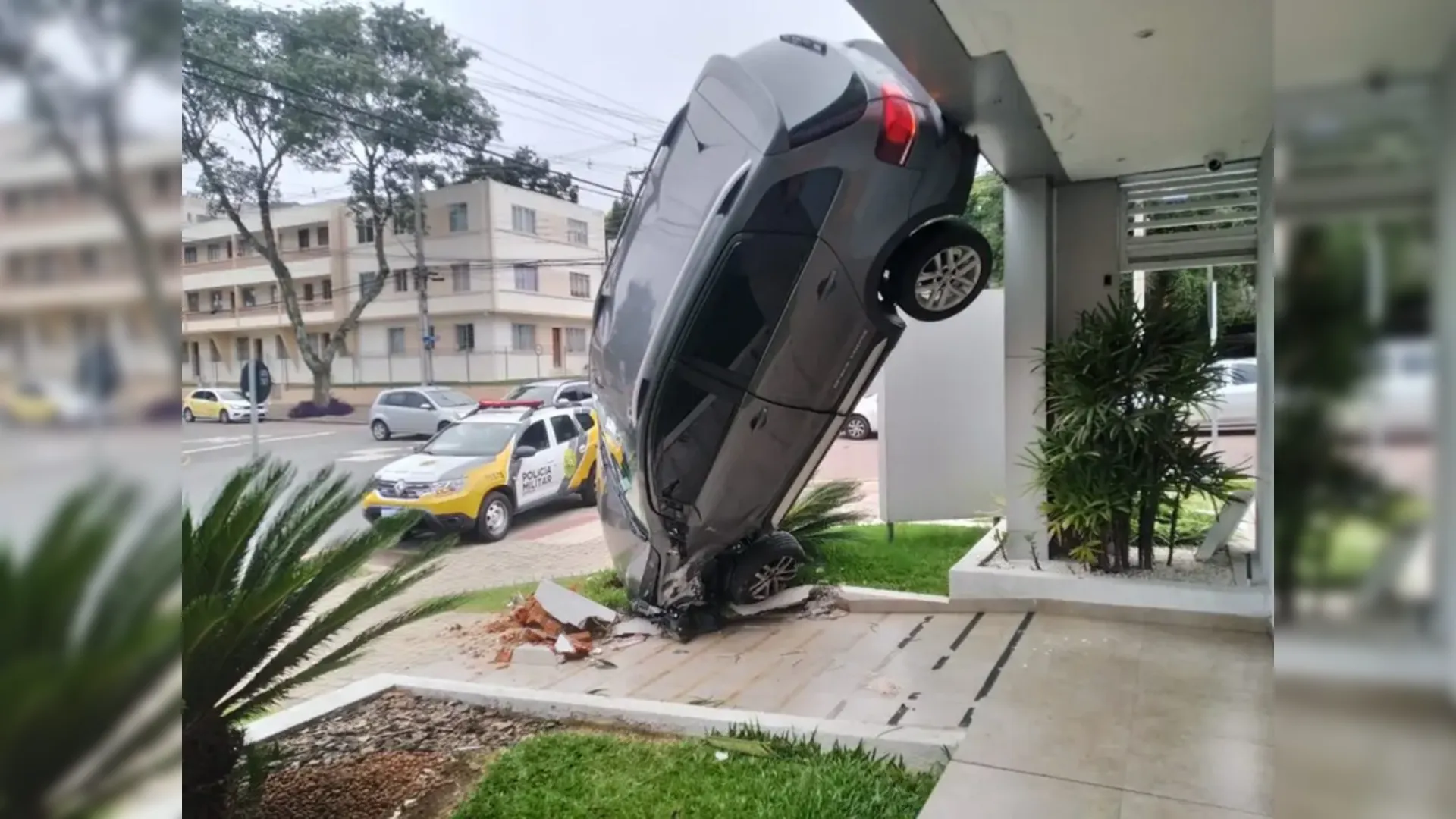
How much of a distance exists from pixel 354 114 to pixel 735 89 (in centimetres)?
182

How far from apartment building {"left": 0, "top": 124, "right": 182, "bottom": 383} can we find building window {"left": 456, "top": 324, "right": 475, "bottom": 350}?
137 inches

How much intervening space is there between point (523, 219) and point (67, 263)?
3.93m

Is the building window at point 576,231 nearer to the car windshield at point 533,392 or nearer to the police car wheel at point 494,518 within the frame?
the car windshield at point 533,392

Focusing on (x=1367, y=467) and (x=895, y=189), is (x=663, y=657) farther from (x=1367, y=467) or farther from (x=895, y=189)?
(x=1367, y=467)

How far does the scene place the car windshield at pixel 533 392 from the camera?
4.63 meters

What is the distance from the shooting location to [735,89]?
136 inches

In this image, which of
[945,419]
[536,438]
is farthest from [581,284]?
[945,419]

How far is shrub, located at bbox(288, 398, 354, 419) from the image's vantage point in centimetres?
357

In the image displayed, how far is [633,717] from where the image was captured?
127 inches

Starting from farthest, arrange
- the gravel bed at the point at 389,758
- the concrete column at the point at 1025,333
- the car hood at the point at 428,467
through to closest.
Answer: the concrete column at the point at 1025,333 → the car hood at the point at 428,467 → the gravel bed at the point at 389,758

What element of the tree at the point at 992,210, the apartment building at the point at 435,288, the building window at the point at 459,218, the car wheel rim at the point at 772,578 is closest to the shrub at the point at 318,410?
the apartment building at the point at 435,288

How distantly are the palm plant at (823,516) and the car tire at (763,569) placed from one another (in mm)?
358

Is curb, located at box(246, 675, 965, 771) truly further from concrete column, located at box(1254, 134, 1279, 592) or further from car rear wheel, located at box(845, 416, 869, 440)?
car rear wheel, located at box(845, 416, 869, 440)

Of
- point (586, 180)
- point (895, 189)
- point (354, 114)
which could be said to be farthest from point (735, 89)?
point (354, 114)
